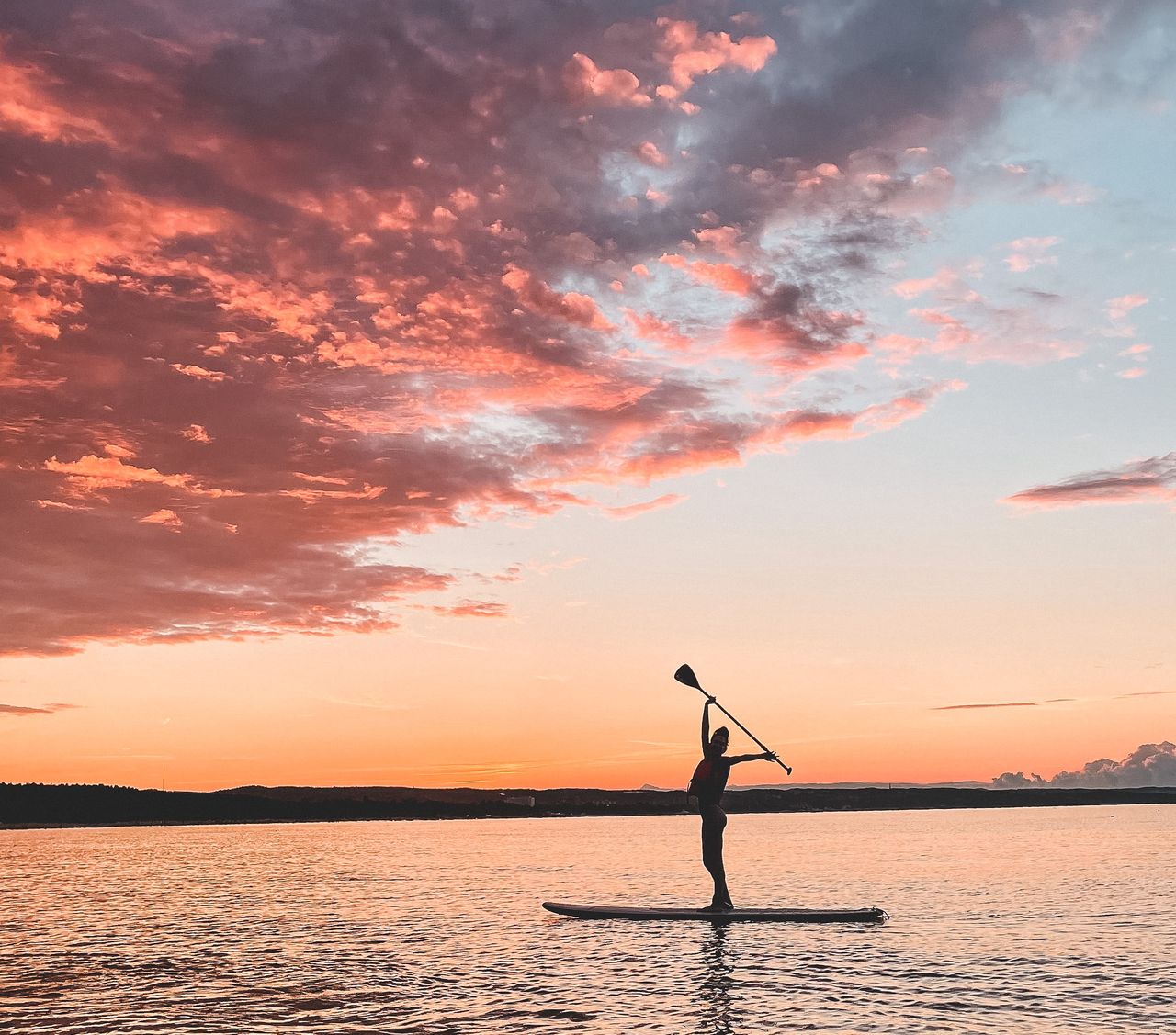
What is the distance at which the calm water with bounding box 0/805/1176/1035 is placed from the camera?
66.4 feet

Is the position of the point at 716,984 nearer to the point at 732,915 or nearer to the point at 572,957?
the point at 572,957

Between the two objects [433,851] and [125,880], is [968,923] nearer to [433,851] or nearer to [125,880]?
[125,880]

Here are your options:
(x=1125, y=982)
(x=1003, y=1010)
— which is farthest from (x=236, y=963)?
(x=1125, y=982)

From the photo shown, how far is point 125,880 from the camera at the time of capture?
2392 inches

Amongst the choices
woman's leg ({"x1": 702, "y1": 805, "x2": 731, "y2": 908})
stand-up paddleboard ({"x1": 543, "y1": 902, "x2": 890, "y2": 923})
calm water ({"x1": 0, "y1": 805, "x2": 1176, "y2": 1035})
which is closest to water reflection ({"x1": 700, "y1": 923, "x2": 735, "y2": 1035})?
calm water ({"x1": 0, "y1": 805, "x2": 1176, "y2": 1035})

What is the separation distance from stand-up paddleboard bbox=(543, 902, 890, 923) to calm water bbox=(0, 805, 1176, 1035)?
1.85 feet

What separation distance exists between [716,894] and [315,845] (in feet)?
298

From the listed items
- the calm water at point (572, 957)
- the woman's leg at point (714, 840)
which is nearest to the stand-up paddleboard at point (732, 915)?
the calm water at point (572, 957)

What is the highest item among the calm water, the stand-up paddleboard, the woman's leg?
the woman's leg

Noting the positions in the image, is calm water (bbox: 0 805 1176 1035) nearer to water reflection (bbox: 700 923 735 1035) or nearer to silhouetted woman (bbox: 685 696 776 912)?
water reflection (bbox: 700 923 735 1035)

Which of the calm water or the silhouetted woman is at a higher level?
the silhouetted woman

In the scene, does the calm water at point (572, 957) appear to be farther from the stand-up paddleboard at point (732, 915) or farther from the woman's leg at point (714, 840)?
the woman's leg at point (714, 840)

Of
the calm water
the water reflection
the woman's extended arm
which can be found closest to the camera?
the water reflection

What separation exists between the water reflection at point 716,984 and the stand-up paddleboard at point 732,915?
61 centimetres
